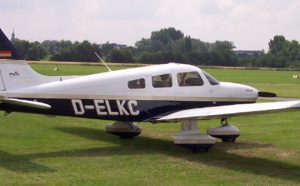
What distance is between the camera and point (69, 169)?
923 centimetres

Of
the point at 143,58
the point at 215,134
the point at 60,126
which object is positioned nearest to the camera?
the point at 215,134

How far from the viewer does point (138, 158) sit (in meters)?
10.5

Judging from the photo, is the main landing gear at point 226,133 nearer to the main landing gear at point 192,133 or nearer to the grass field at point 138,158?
the main landing gear at point 192,133

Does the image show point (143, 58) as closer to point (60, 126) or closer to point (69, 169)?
point (60, 126)

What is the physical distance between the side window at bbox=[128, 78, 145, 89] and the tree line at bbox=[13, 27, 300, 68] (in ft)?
201

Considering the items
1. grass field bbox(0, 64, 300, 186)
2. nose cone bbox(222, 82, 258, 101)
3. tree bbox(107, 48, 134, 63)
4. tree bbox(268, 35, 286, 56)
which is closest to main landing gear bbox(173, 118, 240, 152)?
grass field bbox(0, 64, 300, 186)

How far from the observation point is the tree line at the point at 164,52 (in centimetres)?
8462

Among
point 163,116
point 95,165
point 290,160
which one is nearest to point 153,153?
point 163,116

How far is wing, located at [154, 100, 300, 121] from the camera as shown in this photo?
1003 cm

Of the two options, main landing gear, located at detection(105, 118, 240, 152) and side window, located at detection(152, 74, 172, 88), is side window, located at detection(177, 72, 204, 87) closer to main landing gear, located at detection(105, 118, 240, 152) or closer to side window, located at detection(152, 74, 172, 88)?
side window, located at detection(152, 74, 172, 88)

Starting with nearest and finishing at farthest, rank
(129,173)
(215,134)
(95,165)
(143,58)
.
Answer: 1. (129,173)
2. (95,165)
3. (215,134)
4. (143,58)

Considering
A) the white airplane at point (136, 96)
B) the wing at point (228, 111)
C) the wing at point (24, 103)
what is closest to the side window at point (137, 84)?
the white airplane at point (136, 96)

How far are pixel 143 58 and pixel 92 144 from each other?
73.5 m

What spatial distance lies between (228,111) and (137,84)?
2.39m
